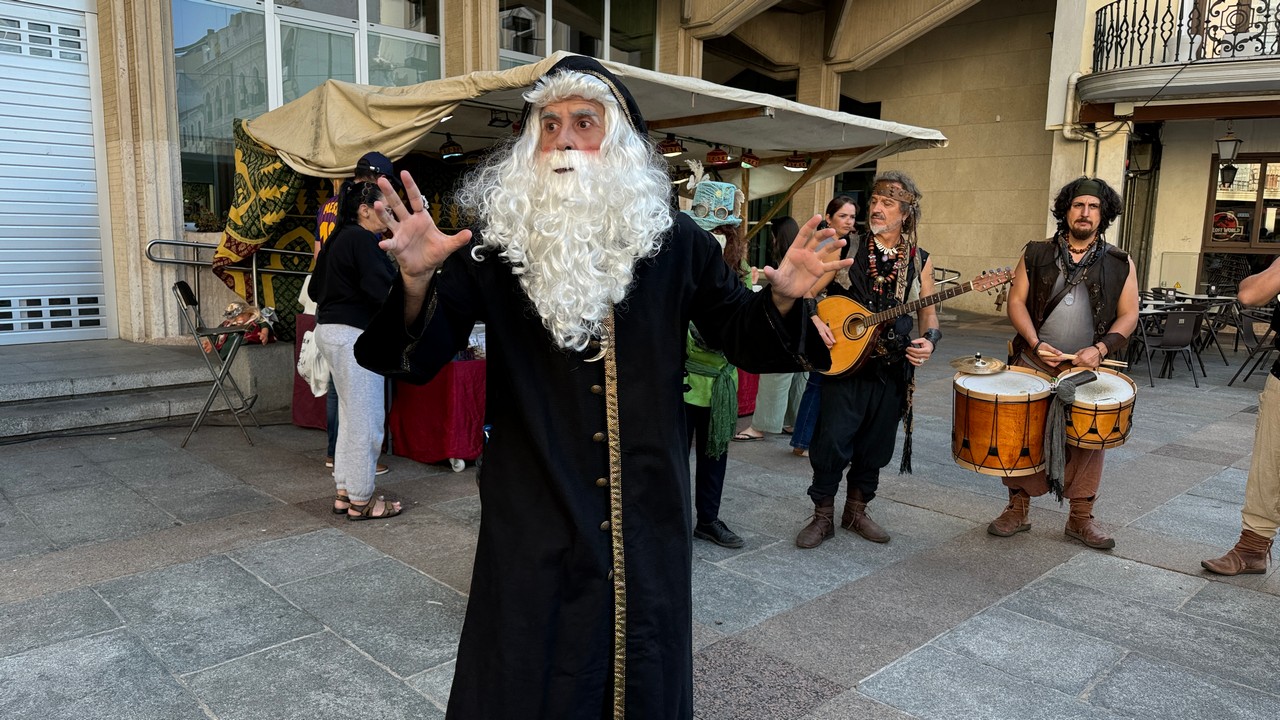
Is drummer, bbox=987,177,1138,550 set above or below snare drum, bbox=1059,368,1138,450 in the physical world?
above

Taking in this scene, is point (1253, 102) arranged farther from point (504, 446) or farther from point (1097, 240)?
point (504, 446)

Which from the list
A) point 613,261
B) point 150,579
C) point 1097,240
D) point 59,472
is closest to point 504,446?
point 613,261

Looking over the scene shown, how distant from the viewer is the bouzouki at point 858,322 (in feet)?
14.2

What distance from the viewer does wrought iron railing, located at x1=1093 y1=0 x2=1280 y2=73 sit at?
13.5 metres

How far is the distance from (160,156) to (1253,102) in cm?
1504

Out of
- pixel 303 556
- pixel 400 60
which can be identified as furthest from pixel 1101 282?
pixel 400 60

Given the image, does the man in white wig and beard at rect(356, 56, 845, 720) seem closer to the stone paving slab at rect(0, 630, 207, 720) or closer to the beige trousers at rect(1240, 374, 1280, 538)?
the stone paving slab at rect(0, 630, 207, 720)

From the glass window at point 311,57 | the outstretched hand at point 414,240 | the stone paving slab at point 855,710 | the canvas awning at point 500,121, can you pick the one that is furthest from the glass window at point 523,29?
the outstretched hand at point 414,240

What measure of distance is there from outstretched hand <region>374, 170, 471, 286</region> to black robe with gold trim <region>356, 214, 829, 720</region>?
0.24ft

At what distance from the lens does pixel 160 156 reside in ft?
27.7

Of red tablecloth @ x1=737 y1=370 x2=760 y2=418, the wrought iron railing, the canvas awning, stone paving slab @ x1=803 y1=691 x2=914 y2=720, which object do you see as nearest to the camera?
stone paving slab @ x1=803 y1=691 x2=914 y2=720

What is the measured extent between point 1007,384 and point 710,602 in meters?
1.86

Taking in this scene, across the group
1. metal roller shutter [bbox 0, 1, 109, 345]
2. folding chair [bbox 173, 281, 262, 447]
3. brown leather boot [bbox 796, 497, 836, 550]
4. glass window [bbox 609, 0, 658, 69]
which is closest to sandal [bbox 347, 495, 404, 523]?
folding chair [bbox 173, 281, 262, 447]

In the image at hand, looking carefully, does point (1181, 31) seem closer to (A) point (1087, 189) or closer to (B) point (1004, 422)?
(A) point (1087, 189)
